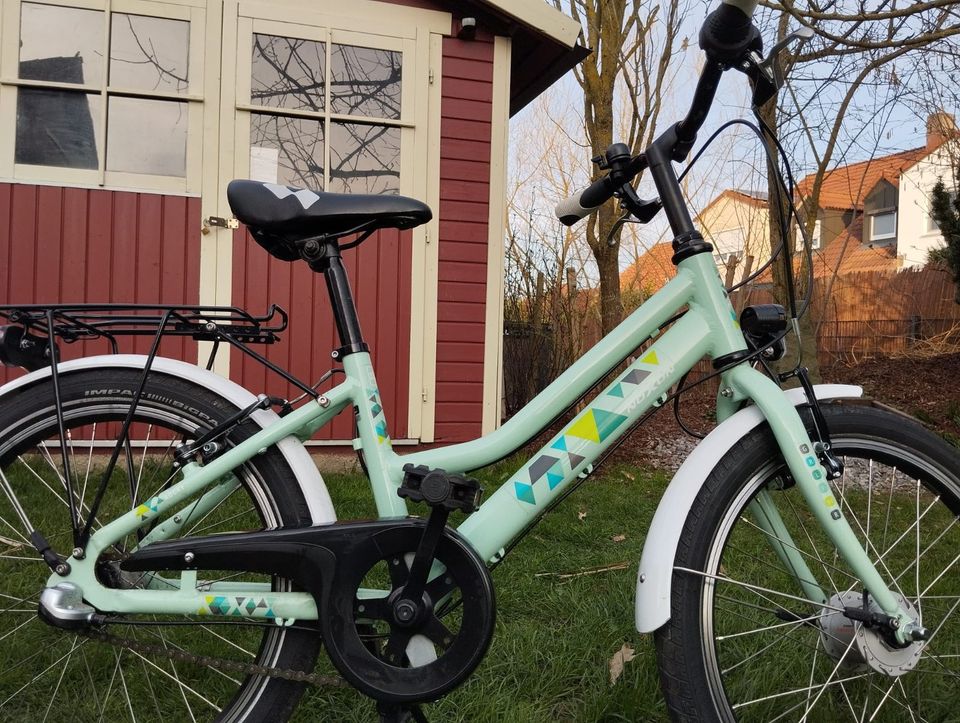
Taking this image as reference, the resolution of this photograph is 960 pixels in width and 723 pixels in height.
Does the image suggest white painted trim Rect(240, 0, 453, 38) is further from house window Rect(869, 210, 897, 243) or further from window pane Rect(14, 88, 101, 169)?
house window Rect(869, 210, 897, 243)

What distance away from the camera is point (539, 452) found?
1.36m

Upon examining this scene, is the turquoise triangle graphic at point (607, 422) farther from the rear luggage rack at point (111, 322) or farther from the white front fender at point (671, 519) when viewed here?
the rear luggage rack at point (111, 322)

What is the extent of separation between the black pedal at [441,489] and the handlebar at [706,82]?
0.73 metres

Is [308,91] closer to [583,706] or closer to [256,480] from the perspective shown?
[256,480]

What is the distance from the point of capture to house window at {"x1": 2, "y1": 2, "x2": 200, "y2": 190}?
3852 mm

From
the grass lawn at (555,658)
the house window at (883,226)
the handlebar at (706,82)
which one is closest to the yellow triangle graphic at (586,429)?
the grass lawn at (555,658)

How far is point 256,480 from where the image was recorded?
1.35m

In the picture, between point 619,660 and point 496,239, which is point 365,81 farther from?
point 619,660

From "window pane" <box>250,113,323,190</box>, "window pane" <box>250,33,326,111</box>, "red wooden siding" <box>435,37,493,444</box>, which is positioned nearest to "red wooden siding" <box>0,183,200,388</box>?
"window pane" <box>250,113,323,190</box>

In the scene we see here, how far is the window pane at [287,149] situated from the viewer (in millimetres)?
4129

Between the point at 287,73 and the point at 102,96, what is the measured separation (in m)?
1.08

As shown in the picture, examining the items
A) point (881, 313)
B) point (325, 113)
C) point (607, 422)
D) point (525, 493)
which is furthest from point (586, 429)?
point (881, 313)

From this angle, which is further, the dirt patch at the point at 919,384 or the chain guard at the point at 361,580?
the dirt patch at the point at 919,384

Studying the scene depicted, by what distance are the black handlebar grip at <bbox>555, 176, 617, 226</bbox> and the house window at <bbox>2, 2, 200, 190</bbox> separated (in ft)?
10.5
